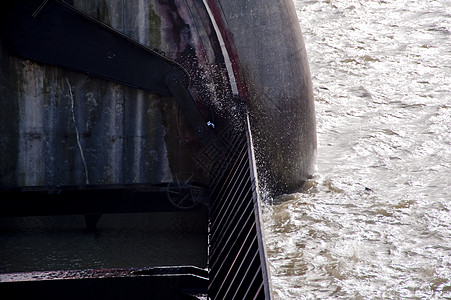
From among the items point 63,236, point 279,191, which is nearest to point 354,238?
point 279,191

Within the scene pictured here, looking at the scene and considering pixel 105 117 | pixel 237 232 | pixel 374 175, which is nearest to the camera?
pixel 237 232

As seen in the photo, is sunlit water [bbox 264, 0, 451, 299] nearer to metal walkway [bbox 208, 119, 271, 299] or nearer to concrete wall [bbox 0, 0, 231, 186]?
metal walkway [bbox 208, 119, 271, 299]

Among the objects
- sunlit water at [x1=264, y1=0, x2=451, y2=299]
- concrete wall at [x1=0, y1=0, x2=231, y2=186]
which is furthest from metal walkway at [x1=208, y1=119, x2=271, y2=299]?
sunlit water at [x1=264, y1=0, x2=451, y2=299]

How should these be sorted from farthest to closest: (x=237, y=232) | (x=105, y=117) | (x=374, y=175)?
(x=374, y=175)
(x=105, y=117)
(x=237, y=232)

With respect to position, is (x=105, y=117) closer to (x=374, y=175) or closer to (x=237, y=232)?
(x=237, y=232)

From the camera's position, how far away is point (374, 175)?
655cm

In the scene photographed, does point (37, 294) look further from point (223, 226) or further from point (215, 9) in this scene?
point (215, 9)

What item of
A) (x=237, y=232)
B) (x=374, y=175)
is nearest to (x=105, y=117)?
(x=237, y=232)

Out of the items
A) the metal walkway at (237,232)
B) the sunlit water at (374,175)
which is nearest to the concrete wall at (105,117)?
the metal walkway at (237,232)

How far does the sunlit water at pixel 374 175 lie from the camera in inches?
192

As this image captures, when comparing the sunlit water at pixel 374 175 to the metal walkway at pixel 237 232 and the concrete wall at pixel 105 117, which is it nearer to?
the metal walkway at pixel 237 232

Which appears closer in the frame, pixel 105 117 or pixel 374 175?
pixel 105 117

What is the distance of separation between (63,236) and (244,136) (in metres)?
1.82

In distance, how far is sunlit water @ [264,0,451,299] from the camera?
192 inches
